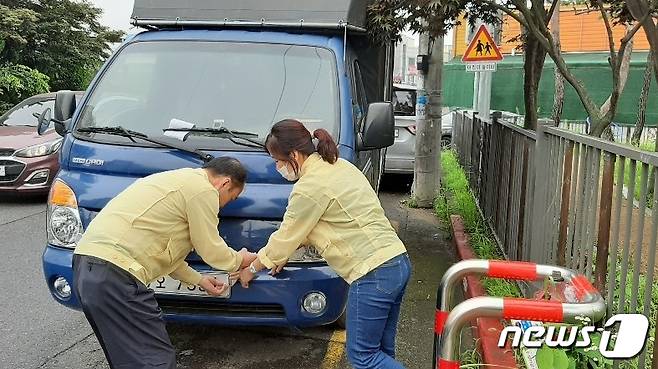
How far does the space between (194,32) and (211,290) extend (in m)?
2.09

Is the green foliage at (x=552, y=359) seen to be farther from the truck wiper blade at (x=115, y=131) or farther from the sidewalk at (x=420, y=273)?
the truck wiper blade at (x=115, y=131)

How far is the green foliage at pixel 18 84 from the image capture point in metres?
15.1

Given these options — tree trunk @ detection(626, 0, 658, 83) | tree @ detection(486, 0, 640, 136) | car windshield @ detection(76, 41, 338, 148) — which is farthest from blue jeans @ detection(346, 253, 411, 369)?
tree @ detection(486, 0, 640, 136)

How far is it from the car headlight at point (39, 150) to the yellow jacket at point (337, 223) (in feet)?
22.3

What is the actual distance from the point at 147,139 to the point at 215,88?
653mm

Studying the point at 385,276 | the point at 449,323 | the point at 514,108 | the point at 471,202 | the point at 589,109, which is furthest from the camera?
→ the point at 514,108

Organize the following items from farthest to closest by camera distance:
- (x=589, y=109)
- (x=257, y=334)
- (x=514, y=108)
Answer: (x=514, y=108) < (x=589, y=109) < (x=257, y=334)

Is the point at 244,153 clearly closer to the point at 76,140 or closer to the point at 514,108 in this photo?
the point at 76,140

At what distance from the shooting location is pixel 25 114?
10297mm

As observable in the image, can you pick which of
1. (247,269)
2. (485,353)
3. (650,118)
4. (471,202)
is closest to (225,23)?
(247,269)

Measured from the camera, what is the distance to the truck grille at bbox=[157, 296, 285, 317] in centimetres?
371

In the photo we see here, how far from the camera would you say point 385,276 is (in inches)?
121

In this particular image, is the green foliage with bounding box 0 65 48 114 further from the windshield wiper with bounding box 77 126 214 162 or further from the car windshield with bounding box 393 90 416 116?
the windshield wiper with bounding box 77 126 214 162

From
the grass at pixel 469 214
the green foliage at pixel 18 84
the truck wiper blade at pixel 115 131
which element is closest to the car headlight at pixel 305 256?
the truck wiper blade at pixel 115 131
